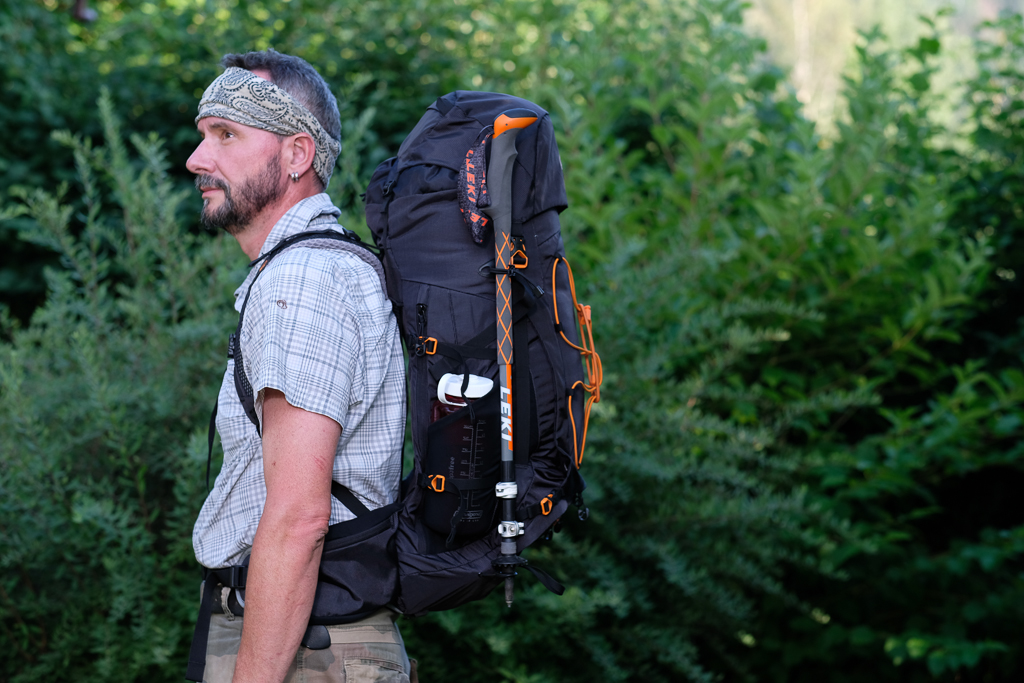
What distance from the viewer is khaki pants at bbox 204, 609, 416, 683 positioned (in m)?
1.66

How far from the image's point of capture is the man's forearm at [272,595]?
1.54 meters

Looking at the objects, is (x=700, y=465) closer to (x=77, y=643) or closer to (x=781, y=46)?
(x=77, y=643)

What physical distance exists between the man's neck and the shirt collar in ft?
0.09

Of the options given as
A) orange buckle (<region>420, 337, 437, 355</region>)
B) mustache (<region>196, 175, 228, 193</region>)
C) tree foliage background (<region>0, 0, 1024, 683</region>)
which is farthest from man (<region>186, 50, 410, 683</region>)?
→ tree foliage background (<region>0, 0, 1024, 683</region>)

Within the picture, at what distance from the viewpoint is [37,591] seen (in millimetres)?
2766

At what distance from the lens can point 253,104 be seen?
6.03ft

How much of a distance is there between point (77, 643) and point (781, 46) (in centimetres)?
2225

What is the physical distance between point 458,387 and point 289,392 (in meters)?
0.31

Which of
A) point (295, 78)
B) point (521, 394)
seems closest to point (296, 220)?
point (295, 78)

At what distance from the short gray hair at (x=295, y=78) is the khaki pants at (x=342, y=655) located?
106 cm

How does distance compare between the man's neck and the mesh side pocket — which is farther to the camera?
the man's neck

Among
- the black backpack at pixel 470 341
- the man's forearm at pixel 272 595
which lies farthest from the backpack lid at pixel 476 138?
the man's forearm at pixel 272 595

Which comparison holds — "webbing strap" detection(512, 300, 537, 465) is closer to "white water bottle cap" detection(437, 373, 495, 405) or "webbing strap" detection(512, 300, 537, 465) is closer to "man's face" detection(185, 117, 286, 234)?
"white water bottle cap" detection(437, 373, 495, 405)

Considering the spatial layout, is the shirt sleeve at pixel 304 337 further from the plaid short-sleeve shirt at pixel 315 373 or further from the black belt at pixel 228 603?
the black belt at pixel 228 603
